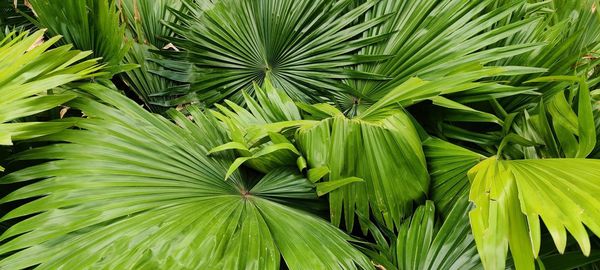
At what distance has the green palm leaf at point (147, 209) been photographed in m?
0.70

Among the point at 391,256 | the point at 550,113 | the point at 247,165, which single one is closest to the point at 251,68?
the point at 247,165

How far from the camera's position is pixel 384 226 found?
36.5 inches

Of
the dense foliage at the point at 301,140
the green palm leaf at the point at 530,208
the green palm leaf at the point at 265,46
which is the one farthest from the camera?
the green palm leaf at the point at 265,46

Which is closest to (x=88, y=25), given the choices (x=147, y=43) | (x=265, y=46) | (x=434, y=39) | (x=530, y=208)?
(x=147, y=43)

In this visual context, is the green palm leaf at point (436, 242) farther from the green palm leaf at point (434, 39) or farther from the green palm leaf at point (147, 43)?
the green palm leaf at point (147, 43)

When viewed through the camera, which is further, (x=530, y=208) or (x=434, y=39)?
(x=434, y=39)

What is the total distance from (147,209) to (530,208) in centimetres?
65

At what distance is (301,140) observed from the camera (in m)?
0.94

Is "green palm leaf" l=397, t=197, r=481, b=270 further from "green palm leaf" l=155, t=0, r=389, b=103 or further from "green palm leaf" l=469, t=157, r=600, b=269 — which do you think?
"green palm leaf" l=155, t=0, r=389, b=103

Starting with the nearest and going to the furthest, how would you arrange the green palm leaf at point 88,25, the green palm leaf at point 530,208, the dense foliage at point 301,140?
the green palm leaf at point 530,208 < the dense foliage at point 301,140 < the green palm leaf at point 88,25

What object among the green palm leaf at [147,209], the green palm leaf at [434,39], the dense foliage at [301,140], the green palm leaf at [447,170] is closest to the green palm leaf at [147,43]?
the dense foliage at [301,140]

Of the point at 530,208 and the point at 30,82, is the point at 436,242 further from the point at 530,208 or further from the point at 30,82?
the point at 30,82

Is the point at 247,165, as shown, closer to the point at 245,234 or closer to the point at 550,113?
the point at 245,234

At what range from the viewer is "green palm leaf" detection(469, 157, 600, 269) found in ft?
1.99
